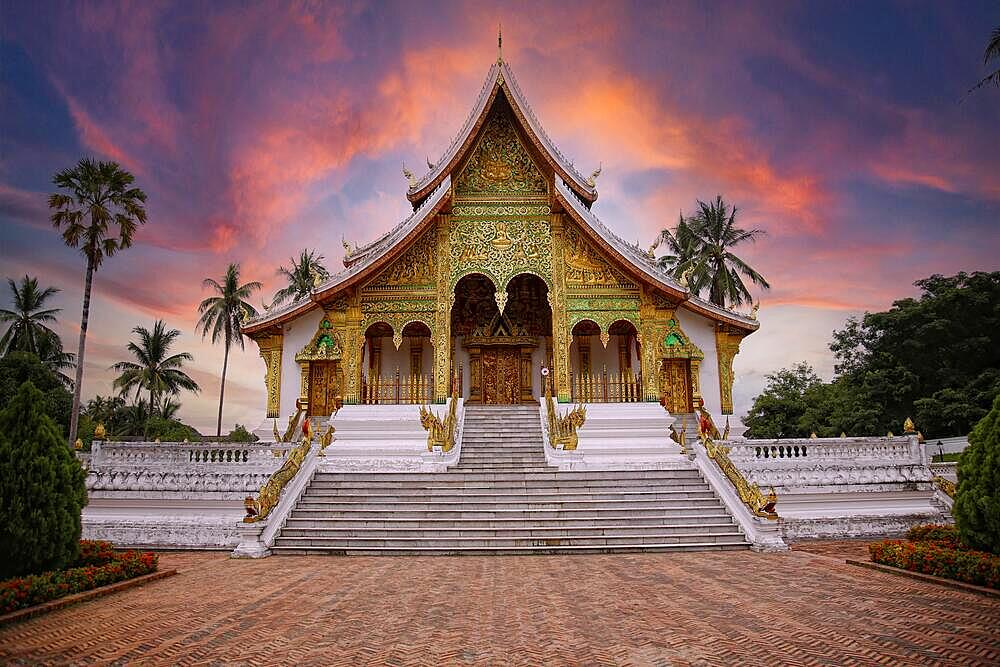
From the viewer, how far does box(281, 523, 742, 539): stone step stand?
10.4 m

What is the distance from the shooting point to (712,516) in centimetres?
1091

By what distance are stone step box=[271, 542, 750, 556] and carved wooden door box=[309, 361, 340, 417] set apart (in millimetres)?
8956

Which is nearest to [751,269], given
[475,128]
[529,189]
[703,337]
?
[703,337]

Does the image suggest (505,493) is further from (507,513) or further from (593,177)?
(593,177)

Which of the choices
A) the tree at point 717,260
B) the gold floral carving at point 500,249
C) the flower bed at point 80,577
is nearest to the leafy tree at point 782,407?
the tree at point 717,260

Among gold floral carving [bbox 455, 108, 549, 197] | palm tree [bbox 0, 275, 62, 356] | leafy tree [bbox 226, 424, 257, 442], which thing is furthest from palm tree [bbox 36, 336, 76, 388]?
gold floral carving [bbox 455, 108, 549, 197]

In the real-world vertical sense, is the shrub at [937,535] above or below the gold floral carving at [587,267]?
below

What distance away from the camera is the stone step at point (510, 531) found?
10383 millimetres

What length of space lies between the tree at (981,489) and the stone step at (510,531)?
3612 mm

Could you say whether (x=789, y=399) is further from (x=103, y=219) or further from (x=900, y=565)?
(x=103, y=219)

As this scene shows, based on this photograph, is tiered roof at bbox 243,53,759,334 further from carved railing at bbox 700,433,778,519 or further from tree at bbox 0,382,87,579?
tree at bbox 0,382,87,579

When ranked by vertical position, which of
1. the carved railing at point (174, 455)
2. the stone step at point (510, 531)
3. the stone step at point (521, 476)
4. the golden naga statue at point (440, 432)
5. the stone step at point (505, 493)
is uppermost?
the golden naga statue at point (440, 432)

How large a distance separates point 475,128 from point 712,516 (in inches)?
540

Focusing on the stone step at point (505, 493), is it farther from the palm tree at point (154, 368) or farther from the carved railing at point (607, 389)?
the palm tree at point (154, 368)
